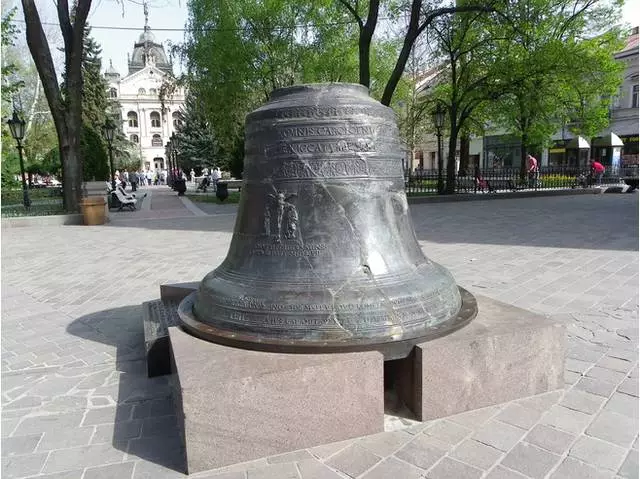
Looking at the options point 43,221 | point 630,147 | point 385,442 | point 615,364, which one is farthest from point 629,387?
point 630,147

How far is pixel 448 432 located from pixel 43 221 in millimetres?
15051

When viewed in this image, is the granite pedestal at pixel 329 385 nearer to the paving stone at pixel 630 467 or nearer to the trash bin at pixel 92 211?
the paving stone at pixel 630 467

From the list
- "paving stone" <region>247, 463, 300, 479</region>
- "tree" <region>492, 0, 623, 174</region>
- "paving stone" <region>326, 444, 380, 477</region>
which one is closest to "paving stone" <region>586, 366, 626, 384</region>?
"paving stone" <region>326, 444, 380, 477</region>

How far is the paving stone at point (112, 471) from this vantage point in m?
2.45

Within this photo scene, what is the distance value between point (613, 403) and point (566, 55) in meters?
19.7

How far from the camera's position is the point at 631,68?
38.8 metres

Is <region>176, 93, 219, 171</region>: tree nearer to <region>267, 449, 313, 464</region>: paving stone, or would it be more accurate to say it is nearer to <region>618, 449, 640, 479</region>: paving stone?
<region>267, 449, 313, 464</region>: paving stone

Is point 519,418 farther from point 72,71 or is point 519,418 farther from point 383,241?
point 72,71

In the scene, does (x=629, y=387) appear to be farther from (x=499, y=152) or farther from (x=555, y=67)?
(x=499, y=152)

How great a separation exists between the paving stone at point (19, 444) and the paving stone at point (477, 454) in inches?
91.7

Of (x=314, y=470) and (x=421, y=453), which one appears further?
(x=421, y=453)

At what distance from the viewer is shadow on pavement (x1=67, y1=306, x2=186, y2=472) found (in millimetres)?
2676

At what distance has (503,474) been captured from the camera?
7.77 ft

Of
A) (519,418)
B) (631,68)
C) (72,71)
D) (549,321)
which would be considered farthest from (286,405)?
(631,68)
